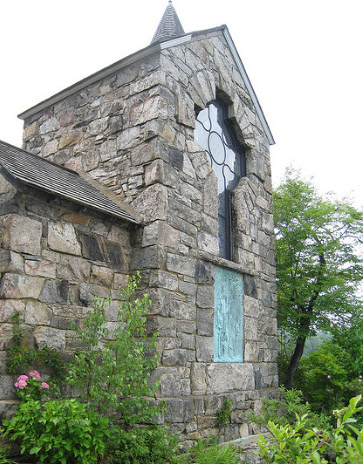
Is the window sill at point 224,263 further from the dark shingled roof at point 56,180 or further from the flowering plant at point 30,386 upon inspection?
the flowering plant at point 30,386

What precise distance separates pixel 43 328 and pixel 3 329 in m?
0.44

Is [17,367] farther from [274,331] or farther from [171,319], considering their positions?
[274,331]

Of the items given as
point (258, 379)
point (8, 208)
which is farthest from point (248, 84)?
point (8, 208)

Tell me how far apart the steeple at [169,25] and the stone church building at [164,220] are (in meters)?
0.06

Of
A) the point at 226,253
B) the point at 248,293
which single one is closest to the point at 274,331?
the point at 248,293

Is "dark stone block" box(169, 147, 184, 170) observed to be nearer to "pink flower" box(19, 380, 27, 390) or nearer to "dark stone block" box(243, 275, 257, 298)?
"dark stone block" box(243, 275, 257, 298)

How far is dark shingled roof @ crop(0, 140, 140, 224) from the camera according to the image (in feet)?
15.5

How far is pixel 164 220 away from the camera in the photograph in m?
5.84

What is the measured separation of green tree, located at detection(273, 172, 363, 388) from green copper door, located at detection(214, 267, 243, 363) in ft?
14.2

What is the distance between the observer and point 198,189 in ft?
21.9

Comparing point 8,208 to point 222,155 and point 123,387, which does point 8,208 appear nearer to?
point 123,387

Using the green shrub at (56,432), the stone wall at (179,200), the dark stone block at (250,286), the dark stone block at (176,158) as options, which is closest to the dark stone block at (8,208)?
the stone wall at (179,200)

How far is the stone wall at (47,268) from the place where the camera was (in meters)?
4.44

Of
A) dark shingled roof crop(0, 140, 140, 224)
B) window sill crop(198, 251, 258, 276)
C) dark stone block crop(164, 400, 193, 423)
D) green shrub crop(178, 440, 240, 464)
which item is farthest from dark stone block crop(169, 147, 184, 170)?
green shrub crop(178, 440, 240, 464)
